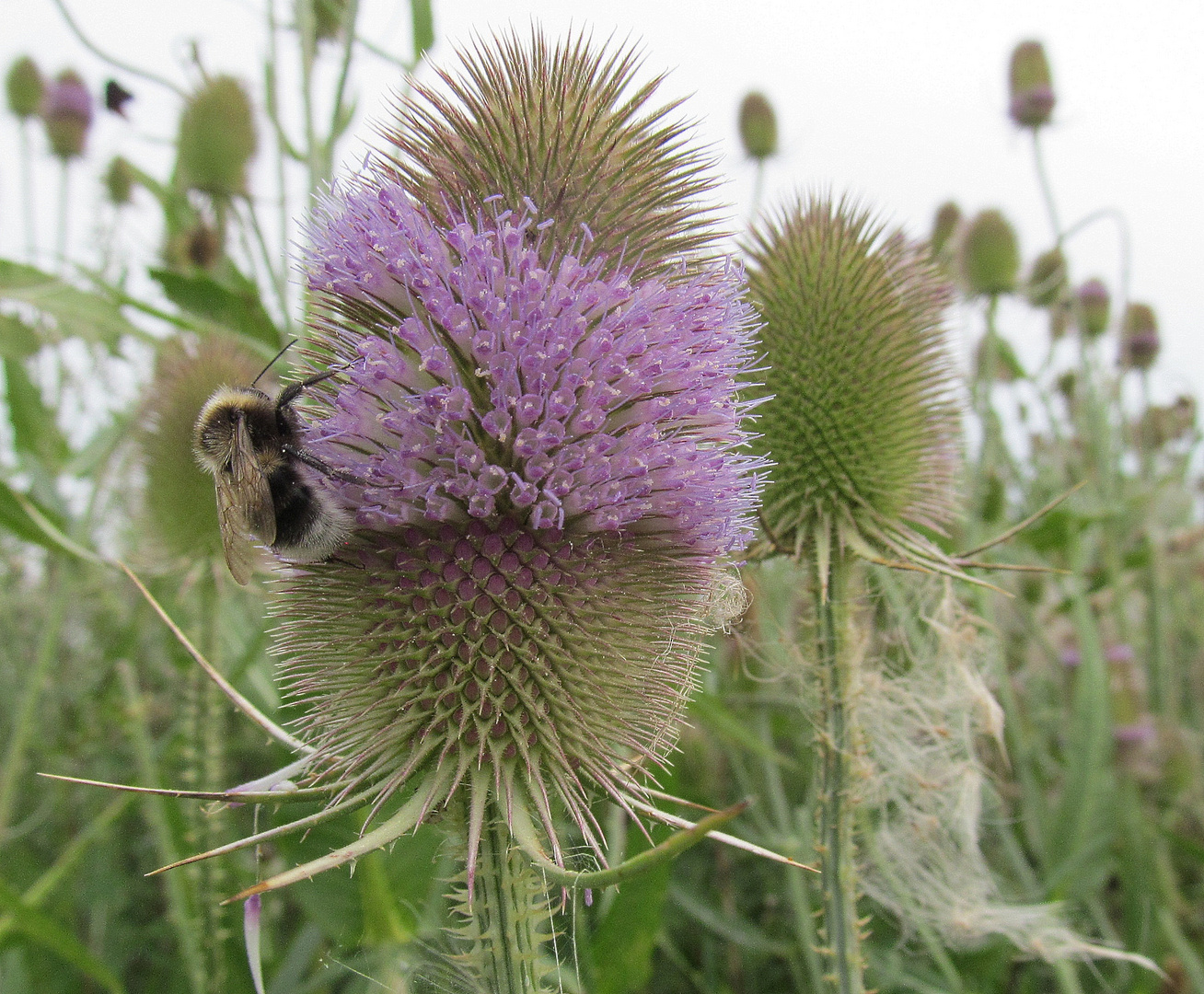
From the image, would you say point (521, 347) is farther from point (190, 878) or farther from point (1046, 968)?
point (1046, 968)

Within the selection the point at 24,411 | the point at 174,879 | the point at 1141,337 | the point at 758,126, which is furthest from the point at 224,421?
the point at 1141,337

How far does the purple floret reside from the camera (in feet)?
5.68

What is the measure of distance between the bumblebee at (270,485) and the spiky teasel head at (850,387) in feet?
4.06

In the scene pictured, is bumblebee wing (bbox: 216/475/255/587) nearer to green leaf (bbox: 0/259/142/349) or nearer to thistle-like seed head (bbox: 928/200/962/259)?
green leaf (bbox: 0/259/142/349)

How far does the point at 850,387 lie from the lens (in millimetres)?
2734

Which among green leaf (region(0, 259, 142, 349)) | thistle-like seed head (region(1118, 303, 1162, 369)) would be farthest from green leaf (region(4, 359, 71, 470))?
thistle-like seed head (region(1118, 303, 1162, 369))

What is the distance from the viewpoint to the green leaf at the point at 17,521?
120 inches

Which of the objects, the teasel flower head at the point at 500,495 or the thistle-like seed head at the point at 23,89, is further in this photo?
the thistle-like seed head at the point at 23,89

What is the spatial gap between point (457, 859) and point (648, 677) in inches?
21.3

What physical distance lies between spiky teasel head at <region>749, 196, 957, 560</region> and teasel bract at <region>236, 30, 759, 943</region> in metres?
0.71

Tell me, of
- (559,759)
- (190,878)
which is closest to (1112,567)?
(559,759)

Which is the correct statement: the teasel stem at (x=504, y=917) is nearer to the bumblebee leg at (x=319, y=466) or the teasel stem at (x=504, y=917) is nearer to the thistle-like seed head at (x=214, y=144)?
the bumblebee leg at (x=319, y=466)

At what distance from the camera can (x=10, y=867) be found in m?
4.48

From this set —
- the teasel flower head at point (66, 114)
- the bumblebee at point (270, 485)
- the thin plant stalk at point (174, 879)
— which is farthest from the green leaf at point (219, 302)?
the teasel flower head at point (66, 114)
